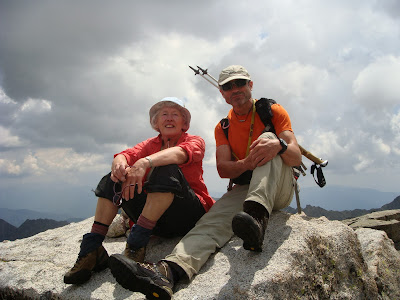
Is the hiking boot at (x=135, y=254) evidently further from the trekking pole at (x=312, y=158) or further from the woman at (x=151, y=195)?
the trekking pole at (x=312, y=158)

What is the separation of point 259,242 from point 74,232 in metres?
5.87

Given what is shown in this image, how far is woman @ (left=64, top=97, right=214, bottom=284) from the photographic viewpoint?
3.96 meters

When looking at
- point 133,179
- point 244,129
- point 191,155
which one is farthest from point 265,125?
point 133,179

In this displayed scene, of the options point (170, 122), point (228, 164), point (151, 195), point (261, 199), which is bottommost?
point (261, 199)

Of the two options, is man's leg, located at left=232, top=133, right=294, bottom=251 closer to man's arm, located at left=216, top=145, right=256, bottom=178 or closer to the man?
the man

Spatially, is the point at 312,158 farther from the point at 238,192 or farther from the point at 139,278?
the point at 139,278

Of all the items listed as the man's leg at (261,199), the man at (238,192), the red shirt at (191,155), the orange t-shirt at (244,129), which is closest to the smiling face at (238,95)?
the man at (238,192)

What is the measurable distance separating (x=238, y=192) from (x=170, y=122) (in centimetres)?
181

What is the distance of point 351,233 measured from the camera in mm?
4648

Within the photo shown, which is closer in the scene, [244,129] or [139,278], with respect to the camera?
[139,278]

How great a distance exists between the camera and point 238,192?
527 centimetres

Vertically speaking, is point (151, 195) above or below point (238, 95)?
below

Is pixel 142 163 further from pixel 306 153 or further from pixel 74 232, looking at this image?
pixel 74 232

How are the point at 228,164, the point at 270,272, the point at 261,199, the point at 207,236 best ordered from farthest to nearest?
the point at 228,164 < the point at 207,236 < the point at 261,199 < the point at 270,272
